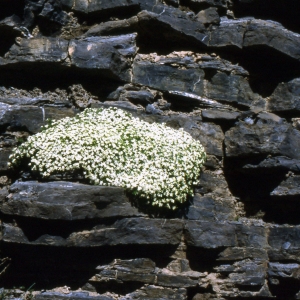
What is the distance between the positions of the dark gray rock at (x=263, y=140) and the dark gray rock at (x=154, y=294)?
2557 mm

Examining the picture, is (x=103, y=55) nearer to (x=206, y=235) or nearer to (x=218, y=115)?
(x=218, y=115)

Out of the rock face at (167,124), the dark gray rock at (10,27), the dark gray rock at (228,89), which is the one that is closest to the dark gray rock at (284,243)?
the rock face at (167,124)

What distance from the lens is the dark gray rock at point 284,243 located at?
795 cm

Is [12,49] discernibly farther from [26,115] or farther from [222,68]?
[222,68]

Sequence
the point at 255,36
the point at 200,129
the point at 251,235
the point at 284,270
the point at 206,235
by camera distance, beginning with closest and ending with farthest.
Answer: the point at 206,235
the point at 284,270
the point at 251,235
the point at 200,129
the point at 255,36

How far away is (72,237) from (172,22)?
13.8 ft

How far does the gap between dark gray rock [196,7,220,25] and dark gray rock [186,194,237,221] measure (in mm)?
3324

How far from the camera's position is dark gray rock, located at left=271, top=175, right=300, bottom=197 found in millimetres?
8070

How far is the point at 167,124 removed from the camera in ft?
27.8

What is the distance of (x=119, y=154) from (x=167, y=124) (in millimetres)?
1395

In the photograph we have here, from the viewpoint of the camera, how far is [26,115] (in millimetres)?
7879

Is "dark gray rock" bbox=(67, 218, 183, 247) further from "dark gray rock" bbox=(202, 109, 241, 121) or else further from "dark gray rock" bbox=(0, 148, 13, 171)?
"dark gray rock" bbox=(202, 109, 241, 121)

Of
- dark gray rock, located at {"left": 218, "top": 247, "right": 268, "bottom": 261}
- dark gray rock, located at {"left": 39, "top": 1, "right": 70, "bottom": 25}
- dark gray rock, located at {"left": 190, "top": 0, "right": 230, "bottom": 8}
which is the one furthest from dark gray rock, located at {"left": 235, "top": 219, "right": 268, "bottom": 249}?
A: dark gray rock, located at {"left": 39, "top": 1, "right": 70, "bottom": 25}

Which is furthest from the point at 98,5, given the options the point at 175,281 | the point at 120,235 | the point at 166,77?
the point at 175,281
